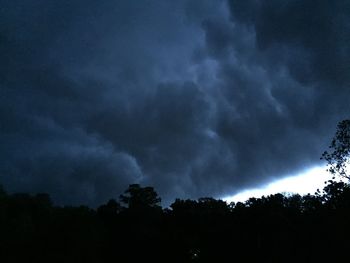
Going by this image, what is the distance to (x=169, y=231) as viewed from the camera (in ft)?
268

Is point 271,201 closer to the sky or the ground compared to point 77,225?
closer to the sky

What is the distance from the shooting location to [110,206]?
8950 cm

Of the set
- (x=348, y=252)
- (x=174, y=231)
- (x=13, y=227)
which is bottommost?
(x=348, y=252)

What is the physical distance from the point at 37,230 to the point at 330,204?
4776 cm

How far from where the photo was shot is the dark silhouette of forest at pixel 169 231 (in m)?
63.7

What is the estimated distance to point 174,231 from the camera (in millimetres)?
80750

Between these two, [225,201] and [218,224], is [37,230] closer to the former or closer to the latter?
[218,224]

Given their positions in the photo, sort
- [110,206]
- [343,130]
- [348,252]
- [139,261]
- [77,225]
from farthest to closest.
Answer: [110,206] < [139,261] < [77,225] < [348,252] < [343,130]

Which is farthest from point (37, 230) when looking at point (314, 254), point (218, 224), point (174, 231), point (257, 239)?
point (314, 254)

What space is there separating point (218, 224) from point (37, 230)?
1316 inches

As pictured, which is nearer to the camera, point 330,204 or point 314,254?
point 330,204

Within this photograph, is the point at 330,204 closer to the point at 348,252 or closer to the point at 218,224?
the point at 348,252

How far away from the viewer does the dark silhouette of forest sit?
209 ft

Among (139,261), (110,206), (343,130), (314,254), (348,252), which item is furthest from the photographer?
(110,206)
